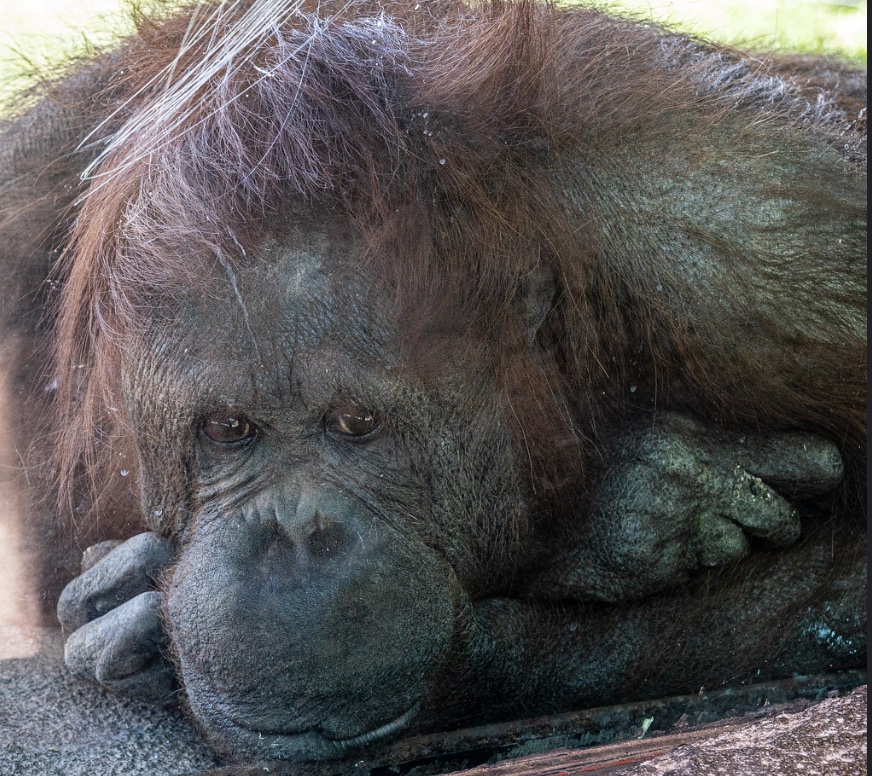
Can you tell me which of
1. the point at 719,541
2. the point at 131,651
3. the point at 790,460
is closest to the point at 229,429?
the point at 131,651

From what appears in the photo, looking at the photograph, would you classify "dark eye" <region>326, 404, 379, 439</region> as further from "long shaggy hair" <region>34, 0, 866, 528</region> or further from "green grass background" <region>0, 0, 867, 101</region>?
"green grass background" <region>0, 0, 867, 101</region>

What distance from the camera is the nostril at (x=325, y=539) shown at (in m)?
1.66

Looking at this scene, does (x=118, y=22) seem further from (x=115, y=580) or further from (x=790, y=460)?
(x=790, y=460)

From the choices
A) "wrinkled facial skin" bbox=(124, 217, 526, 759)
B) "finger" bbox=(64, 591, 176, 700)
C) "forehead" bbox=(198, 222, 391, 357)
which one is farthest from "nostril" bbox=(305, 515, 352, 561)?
"finger" bbox=(64, 591, 176, 700)

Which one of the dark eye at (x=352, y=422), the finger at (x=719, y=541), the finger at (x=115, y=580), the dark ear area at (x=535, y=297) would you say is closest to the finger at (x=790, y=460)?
the finger at (x=719, y=541)

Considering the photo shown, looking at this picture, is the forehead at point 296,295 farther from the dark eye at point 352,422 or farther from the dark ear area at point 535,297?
the dark ear area at point 535,297

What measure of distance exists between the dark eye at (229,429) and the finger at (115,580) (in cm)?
31

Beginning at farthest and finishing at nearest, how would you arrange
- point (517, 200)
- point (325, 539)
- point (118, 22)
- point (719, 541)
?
point (118, 22), point (719, 541), point (517, 200), point (325, 539)

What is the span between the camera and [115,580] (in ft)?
6.60

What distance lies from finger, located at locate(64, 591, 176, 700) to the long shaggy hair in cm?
36

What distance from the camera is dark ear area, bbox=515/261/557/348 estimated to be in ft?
6.13

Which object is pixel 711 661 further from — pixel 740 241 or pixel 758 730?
pixel 740 241

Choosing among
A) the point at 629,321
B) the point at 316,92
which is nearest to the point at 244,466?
the point at 316,92

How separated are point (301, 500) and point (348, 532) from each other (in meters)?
0.09
